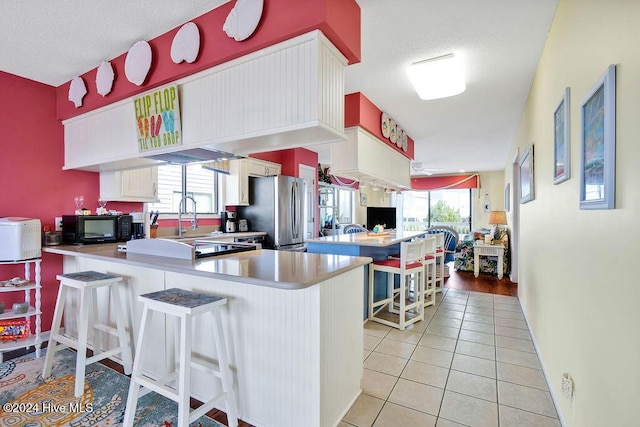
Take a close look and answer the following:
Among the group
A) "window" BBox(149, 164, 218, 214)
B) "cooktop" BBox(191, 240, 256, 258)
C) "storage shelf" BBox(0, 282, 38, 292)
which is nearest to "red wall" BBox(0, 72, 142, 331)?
"storage shelf" BBox(0, 282, 38, 292)

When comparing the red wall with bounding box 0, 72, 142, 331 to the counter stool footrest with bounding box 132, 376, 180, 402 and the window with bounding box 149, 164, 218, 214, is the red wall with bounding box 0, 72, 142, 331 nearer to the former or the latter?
the window with bounding box 149, 164, 218, 214

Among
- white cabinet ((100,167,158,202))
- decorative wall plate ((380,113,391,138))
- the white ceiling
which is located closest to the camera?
the white ceiling

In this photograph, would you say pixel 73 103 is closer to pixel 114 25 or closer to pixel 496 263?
pixel 114 25

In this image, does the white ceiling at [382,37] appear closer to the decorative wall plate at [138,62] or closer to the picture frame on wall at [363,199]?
the decorative wall plate at [138,62]

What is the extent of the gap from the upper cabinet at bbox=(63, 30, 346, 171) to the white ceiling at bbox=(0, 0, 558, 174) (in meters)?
0.42

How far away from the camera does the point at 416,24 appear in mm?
2002

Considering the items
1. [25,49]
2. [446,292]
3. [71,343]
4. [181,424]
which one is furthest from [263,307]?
[446,292]

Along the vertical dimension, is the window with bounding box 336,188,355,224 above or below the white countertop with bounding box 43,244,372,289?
above

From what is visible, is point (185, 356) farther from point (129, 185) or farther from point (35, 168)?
point (35, 168)

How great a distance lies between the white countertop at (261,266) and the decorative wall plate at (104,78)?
1.32 m

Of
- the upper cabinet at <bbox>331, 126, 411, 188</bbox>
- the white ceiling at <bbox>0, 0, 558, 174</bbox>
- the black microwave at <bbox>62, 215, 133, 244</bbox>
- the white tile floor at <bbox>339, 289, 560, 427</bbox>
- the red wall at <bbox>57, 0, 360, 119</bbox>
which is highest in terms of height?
the white ceiling at <bbox>0, 0, 558, 174</bbox>

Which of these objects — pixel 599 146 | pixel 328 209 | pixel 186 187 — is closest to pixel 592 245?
pixel 599 146

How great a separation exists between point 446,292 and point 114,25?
480 centimetres

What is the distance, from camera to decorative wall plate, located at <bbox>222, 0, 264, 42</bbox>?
170cm
